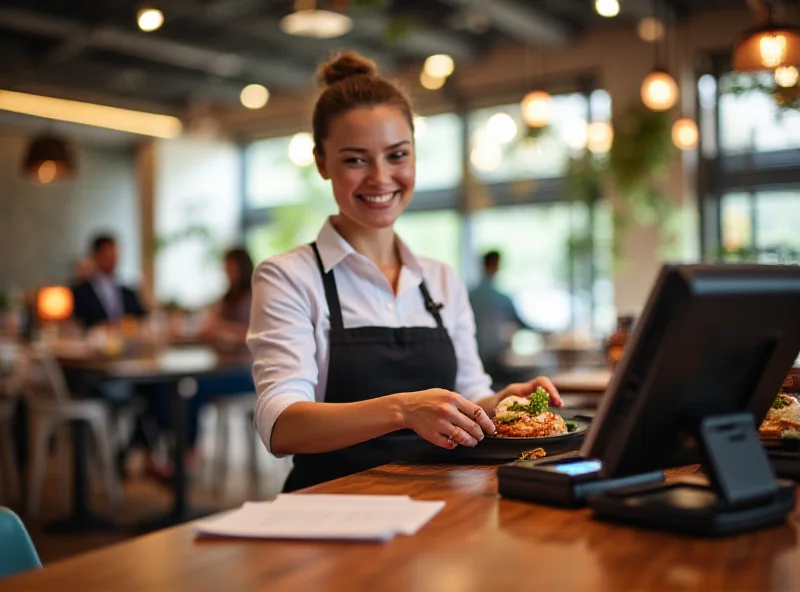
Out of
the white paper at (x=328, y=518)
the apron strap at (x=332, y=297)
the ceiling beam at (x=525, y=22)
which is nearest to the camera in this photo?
the white paper at (x=328, y=518)

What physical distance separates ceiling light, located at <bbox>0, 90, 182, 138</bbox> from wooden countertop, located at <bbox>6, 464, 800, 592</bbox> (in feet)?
37.5

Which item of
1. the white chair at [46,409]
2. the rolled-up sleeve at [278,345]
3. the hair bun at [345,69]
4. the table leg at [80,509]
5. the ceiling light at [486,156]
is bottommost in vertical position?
the table leg at [80,509]

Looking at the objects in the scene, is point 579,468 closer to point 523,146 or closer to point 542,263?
point 523,146

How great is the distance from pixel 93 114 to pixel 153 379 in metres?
8.71

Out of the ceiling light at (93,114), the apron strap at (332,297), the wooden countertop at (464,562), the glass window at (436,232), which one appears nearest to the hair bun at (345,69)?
the apron strap at (332,297)

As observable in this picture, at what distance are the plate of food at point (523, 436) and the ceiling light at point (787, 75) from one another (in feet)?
8.74

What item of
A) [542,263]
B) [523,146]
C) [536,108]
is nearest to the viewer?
[536,108]

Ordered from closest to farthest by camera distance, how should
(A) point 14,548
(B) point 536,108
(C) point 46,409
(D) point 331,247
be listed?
(A) point 14,548
(D) point 331,247
(C) point 46,409
(B) point 536,108

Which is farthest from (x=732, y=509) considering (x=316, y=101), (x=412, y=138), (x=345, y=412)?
(x=316, y=101)

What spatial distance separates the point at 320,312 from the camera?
207 cm

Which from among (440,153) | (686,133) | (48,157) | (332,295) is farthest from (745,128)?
(332,295)

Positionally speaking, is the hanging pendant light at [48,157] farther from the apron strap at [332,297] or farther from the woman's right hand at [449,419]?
the woman's right hand at [449,419]

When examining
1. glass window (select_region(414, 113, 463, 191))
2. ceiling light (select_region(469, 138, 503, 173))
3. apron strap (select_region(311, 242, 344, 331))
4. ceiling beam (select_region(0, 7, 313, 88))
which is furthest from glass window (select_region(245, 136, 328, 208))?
apron strap (select_region(311, 242, 344, 331))

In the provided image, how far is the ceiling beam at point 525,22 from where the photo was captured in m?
8.48
